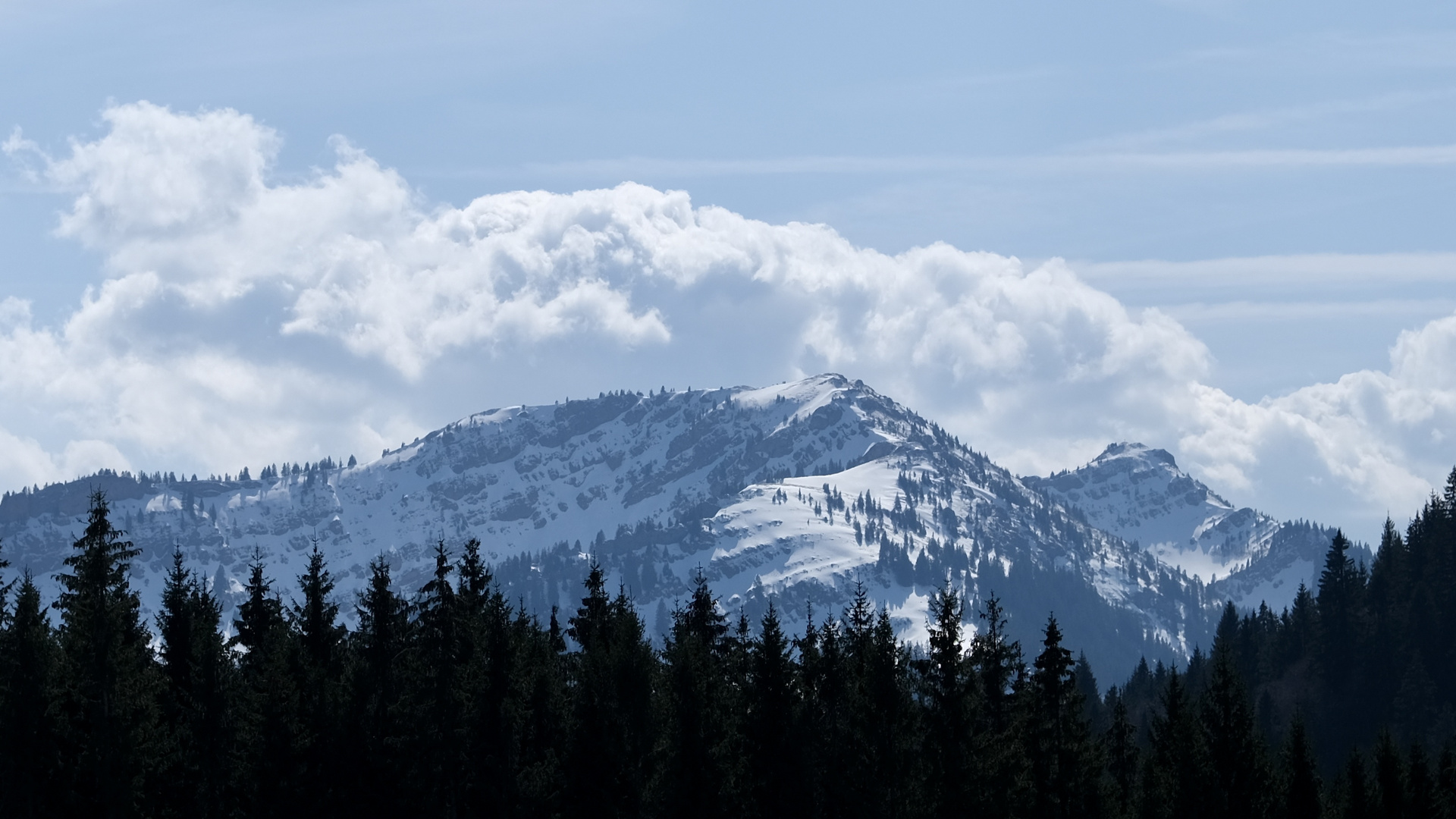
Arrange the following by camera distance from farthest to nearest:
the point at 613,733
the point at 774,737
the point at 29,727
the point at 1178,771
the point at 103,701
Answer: the point at 1178,771, the point at 774,737, the point at 613,733, the point at 103,701, the point at 29,727

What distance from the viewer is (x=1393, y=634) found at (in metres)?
185

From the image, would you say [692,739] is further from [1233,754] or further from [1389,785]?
[1389,785]

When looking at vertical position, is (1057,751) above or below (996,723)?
below

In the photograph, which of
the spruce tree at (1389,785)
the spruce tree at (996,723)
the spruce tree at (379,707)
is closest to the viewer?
the spruce tree at (996,723)

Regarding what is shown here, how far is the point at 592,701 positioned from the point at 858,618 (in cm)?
1331

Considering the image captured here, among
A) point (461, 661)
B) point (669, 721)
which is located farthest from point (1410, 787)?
point (461, 661)

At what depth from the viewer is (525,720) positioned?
2842 inches

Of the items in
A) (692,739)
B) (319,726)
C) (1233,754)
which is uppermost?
(319,726)

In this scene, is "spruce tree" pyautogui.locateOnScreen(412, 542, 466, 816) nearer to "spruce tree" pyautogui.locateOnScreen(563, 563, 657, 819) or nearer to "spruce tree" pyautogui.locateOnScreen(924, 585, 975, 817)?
"spruce tree" pyautogui.locateOnScreen(563, 563, 657, 819)

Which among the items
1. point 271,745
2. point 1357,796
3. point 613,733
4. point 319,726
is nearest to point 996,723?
point 613,733

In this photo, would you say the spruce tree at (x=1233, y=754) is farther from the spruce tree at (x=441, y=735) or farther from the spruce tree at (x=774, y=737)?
the spruce tree at (x=441, y=735)

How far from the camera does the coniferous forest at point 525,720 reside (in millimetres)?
68125

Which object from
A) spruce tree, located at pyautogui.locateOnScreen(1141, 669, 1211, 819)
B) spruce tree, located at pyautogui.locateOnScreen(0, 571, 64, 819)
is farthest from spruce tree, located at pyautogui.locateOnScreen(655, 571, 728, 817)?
spruce tree, located at pyautogui.locateOnScreen(0, 571, 64, 819)

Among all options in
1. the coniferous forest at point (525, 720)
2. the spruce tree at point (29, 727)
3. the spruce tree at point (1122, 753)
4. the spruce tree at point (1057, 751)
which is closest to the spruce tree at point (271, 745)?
the coniferous forest at point (525, 720)
